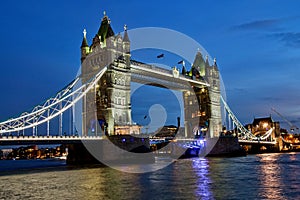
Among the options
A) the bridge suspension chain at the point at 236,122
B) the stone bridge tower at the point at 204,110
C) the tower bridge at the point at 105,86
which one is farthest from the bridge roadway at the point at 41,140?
the bridge suspension chain at the point at 236,122

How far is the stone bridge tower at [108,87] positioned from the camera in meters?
49.3

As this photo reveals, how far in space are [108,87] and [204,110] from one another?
98.5 feet

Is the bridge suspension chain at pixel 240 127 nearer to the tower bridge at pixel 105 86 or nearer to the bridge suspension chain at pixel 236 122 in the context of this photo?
the bridge suspension chain at pixel 236 122

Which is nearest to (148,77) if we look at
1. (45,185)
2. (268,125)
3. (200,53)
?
(200,53)

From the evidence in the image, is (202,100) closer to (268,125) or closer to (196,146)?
(196,146)

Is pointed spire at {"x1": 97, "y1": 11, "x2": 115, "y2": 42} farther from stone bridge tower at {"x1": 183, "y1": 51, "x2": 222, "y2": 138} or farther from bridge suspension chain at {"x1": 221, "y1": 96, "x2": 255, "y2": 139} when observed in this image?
bridge suspension chain at {"x1": 221, "y1": 96, "x2": 255, "y2": 139}

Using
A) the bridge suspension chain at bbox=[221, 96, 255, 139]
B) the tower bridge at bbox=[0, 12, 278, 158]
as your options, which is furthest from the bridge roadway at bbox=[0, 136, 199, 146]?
the bridge suspension chain at bbox=[221, 96, 255, 139]

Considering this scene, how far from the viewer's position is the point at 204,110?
75500mm

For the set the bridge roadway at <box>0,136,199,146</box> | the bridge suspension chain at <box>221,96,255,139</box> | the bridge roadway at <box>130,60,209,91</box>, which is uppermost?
the bridge roadway at <box>130,60,209,91</box>

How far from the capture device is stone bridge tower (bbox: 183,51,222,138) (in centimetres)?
7494

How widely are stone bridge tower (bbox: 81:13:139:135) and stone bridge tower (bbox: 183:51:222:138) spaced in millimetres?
24088

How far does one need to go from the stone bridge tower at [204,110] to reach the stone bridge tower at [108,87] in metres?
24.1

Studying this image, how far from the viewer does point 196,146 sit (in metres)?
64.9

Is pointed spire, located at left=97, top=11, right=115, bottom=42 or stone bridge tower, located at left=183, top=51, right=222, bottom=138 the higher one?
pointed spire, located at left=97, top=11, right=115, bottom=42
